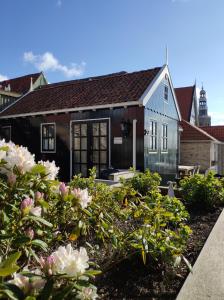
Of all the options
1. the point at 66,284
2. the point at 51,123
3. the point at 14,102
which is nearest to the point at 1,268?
the point at 66,284

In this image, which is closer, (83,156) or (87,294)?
(87,294)

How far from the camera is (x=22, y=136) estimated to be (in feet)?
42.2

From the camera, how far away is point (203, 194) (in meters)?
4.68

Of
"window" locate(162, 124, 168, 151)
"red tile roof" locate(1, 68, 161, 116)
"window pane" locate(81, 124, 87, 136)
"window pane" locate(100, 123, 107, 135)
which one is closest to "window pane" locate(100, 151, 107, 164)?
"window pane" locate(100, 123, 107, 135)

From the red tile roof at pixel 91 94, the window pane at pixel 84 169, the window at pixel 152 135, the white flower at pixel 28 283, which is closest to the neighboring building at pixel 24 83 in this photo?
the red tile roof at pixel 91 94

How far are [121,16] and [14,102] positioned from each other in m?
9.45

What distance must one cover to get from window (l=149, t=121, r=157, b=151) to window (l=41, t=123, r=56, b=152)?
4.54 metres

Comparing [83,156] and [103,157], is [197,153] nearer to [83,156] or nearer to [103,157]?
[103,157]

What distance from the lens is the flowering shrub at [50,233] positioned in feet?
3.38

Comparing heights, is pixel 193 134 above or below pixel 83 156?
above

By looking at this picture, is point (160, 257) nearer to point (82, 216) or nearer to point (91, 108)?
point (82, 216)

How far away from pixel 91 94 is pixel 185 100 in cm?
1775

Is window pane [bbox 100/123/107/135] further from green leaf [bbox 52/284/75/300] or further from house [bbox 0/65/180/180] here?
green leaf [bbox 52/284/75/300]

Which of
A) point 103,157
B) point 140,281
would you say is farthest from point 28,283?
point 103,157
